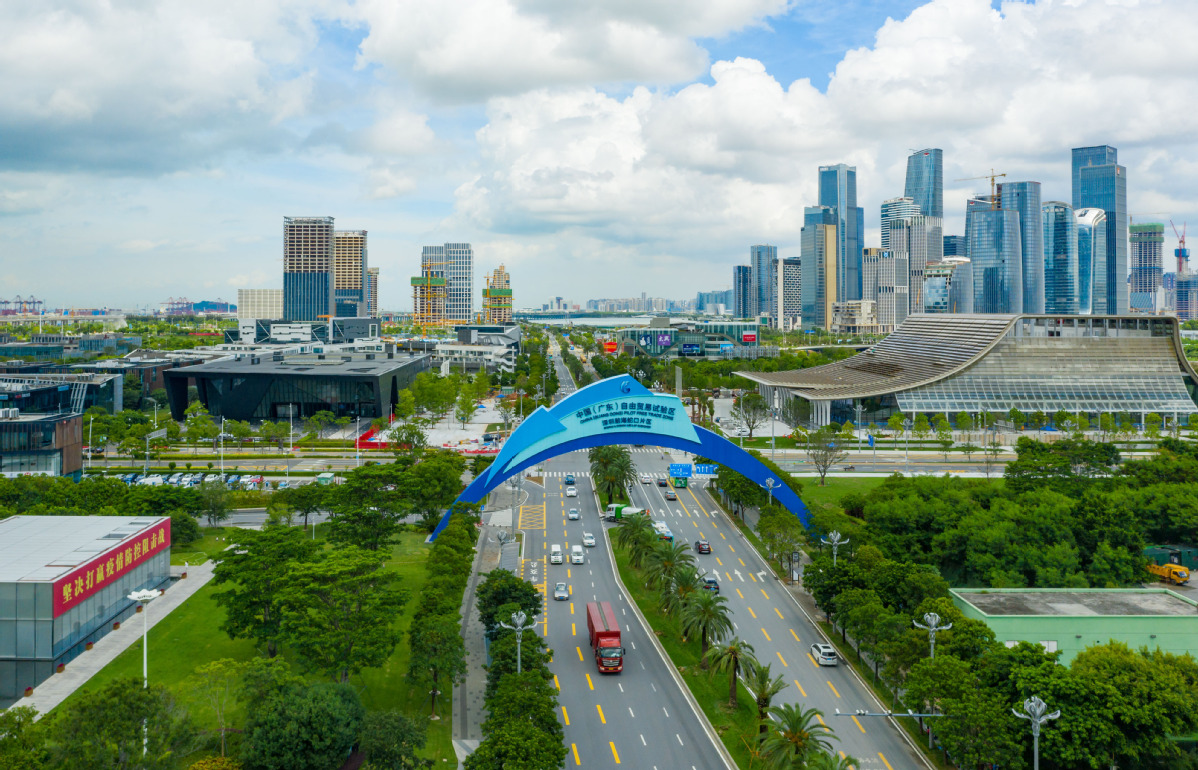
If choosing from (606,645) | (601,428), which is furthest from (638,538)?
(606,645)

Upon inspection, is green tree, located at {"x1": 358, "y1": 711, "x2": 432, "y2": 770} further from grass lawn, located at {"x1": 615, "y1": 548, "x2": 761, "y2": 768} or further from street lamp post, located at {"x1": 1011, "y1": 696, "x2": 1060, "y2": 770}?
street lamp post, located at {"x1": 1011, "y1": 696, "x2": 1060, "y2": 770}

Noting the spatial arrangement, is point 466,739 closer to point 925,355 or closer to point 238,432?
point 238,432

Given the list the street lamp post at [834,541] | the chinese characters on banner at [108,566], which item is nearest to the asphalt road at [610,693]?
the street lamp post at [834,541]

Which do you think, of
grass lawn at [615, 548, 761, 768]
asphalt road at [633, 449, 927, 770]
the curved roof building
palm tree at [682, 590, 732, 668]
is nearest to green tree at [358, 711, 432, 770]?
grass lawn at [615, 548, 761, 768]

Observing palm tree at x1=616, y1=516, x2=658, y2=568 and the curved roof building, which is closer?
palm tree at x1=616, y1=516, x2=658, y2=568

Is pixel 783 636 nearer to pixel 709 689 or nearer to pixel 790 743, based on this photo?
pixel 709 689

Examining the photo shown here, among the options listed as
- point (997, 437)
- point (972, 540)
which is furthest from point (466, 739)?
point (997, 437)

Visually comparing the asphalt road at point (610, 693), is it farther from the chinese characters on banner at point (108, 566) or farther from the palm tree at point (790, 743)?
the chinese characters on banner at point (108, 566)
